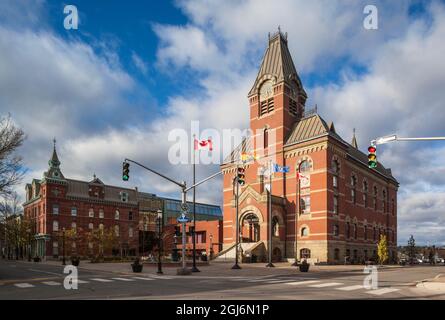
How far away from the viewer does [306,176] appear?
164 feet

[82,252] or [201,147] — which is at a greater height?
[201,147]

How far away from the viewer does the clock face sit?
55562 mm

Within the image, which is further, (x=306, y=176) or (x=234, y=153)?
(x=234, y=153)

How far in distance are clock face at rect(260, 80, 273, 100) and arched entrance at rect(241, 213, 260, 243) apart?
53.8 feet

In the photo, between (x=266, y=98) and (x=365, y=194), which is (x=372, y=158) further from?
(x=365, y=194)

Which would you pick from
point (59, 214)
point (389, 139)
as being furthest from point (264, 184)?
point (59, 214)

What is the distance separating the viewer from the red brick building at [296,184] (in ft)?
160

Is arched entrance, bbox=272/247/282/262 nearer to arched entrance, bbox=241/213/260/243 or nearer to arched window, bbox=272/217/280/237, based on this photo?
arched window, bbox=272/217/280/237

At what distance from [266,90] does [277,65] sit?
368 cm

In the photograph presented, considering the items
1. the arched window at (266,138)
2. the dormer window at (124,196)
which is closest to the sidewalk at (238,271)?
the arched window at (266,138)

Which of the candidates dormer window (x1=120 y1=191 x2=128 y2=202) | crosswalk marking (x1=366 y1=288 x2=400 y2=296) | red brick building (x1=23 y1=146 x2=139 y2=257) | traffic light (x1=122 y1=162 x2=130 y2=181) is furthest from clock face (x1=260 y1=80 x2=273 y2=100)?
dormer window (x1=120 y1=191 x2=128 y2=202)

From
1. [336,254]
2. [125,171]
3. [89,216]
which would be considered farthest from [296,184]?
[89,216]
